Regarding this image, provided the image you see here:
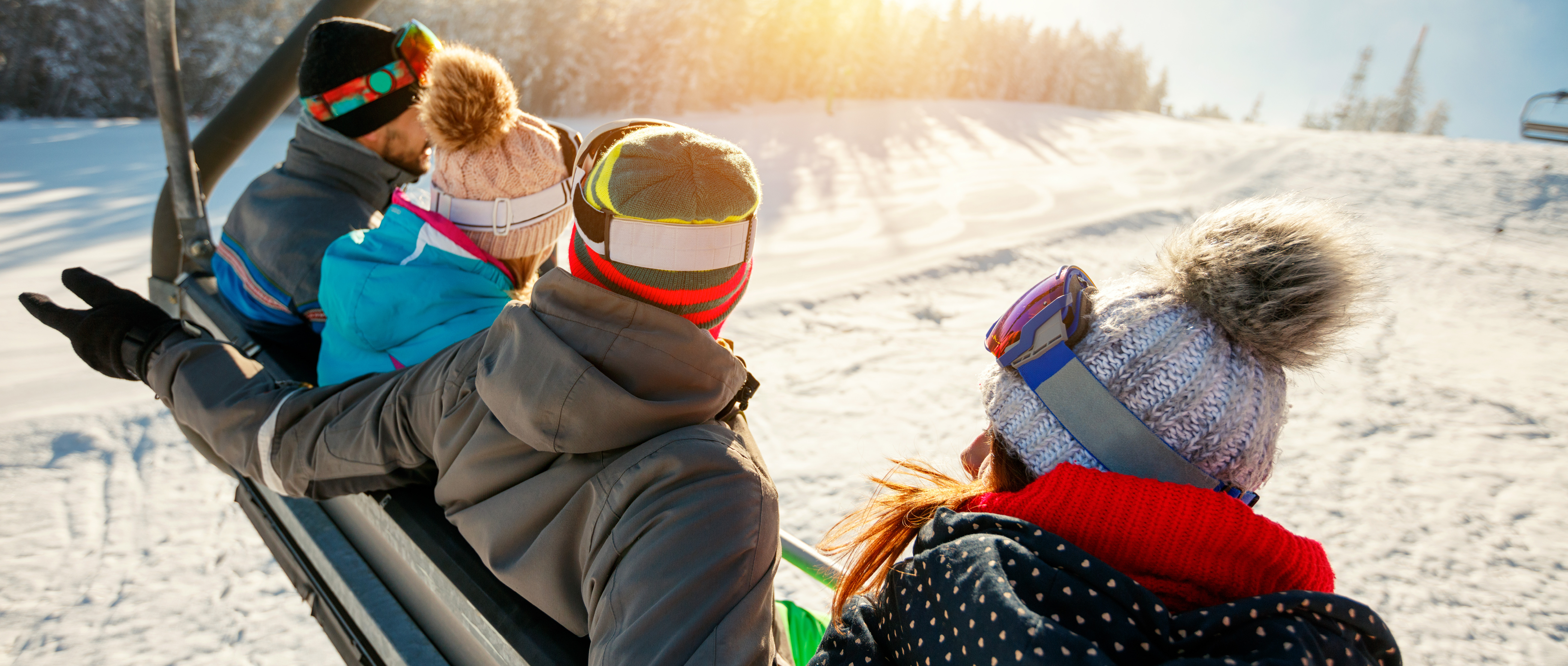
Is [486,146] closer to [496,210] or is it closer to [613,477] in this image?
[496,210]

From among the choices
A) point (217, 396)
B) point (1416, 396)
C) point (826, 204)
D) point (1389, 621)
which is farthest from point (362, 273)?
point (826, 204)

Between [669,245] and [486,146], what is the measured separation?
2.97ft

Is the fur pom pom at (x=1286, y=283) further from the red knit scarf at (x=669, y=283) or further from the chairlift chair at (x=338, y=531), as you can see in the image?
the chairlift chair at (x=338, y=531)

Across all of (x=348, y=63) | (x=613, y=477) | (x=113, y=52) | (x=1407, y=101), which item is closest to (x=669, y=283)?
(x=613, y=477)

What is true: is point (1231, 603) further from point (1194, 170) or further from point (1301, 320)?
point (1194, 170)

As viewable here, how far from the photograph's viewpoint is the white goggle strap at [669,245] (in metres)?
0.97

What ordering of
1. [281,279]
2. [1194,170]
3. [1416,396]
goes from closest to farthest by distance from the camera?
[281,279] → [1416,396] → [1194,170]

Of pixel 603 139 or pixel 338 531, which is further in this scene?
pixel 338 531

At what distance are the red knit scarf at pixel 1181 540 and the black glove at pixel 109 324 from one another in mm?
2087

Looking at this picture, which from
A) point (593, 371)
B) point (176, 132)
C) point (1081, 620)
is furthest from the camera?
point (176, 132)

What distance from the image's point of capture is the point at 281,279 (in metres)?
2.02

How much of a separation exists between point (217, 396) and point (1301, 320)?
6.63ft

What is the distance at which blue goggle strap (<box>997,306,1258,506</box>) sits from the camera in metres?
0.81

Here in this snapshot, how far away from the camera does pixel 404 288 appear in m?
1.58
